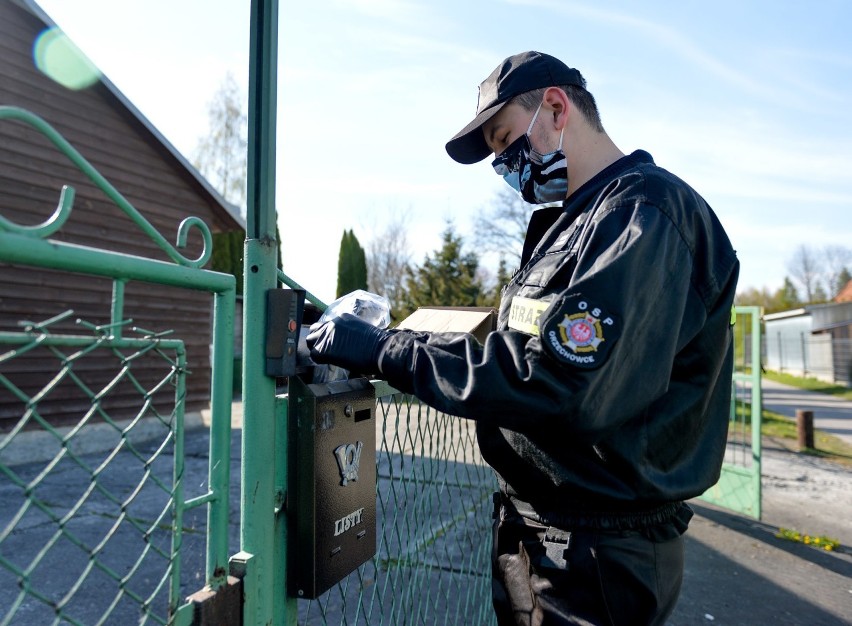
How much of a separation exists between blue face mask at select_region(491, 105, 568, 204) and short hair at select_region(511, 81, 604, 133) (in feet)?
0.10

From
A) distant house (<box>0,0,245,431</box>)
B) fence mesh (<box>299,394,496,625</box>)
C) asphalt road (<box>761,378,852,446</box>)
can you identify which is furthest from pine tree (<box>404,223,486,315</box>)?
fence mesh (<box>299,394,496,625</box>)

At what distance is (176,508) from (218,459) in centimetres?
12

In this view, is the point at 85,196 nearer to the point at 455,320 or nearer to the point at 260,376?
the point at 455,320

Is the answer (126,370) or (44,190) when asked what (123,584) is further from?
(44,190)

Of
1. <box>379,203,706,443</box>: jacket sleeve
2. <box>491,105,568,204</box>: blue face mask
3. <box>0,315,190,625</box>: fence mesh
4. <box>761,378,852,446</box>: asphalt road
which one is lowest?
<box>761,378,852,446</box>: asphalt road

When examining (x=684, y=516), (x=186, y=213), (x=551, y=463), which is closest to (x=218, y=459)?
(x=551, y=463)

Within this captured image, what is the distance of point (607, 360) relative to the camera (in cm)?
118

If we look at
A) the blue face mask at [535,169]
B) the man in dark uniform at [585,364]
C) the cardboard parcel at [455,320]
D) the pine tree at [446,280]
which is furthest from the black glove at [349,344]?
the pine tree at [446,280]

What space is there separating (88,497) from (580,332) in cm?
150

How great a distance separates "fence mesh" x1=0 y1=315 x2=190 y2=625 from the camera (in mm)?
907

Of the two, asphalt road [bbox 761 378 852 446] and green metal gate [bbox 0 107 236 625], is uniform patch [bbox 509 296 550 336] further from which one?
asphalt road [bbox 761 378 852 446]

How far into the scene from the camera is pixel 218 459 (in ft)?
3.96

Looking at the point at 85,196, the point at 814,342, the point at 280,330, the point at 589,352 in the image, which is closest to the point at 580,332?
the point at 589,352

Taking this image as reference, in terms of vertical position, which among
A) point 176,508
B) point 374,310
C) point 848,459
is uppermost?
point 374,310
